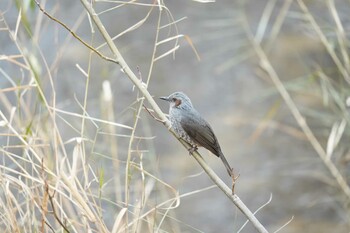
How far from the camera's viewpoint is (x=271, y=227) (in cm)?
612

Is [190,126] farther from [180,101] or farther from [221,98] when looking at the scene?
[221,98]

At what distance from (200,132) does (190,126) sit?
59 mm

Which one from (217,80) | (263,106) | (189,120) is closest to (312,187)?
(263,106)

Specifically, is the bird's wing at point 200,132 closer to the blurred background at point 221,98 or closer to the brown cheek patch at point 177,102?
the brown cheek patch at point 177,102

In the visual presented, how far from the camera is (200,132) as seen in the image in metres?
3.14

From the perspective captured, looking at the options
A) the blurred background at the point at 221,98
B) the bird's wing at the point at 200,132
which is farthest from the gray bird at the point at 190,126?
the blurred background at the point at 221,98

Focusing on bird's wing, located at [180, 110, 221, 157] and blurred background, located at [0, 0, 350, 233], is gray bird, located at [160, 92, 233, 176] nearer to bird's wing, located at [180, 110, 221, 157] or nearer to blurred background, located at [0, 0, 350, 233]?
bird's wing, located at [180, 110, 221, 157]

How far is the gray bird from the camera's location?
312 centimetres

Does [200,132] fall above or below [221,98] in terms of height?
above

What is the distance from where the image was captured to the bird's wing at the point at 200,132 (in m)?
3.12

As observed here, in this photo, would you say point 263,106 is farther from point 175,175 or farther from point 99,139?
point 99,139

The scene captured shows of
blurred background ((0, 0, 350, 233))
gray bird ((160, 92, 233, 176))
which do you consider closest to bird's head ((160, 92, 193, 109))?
gray bird ((160, 92, 233, 176))

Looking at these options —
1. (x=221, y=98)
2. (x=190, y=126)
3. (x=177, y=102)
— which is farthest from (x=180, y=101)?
(x=221, y=98)

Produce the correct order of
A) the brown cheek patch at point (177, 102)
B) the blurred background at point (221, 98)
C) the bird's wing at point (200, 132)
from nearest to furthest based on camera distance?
the bird's wing at point (200, 132), the brown cheek patch at point (177, 102), the blurred background at point (221, 98)
